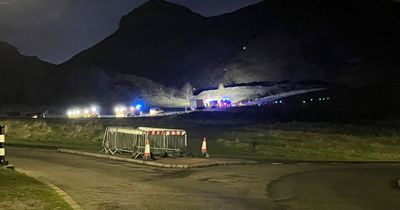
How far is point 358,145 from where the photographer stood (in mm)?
43938

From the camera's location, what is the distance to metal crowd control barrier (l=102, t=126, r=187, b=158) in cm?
2373

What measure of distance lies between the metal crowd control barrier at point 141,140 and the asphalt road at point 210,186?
9.04 feet

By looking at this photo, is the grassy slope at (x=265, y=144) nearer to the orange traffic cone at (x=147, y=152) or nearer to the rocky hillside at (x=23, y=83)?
the orange traffic cone at (x=147, y=152)

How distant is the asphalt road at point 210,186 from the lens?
38.9 ft

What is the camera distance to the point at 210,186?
1475cm

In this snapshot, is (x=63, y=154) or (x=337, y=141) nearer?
(x=63, y=154)

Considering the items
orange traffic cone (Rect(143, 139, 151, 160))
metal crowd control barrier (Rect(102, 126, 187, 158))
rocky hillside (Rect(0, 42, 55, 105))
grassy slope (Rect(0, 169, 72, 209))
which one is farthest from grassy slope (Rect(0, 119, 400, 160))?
rocky hillside (Rect(0, 42, 55, 105))

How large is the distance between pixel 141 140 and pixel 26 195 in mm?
12968

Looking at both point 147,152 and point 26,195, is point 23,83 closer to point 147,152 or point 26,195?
point 147,152

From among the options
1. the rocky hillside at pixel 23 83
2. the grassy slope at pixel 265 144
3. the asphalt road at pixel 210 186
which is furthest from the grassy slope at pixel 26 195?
the rocky hillside at pixel 23 83

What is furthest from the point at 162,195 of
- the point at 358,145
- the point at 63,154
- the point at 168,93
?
the point at 168,93

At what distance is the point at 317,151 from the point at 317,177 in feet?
63.2

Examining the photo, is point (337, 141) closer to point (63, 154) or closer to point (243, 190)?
point (63, 154)

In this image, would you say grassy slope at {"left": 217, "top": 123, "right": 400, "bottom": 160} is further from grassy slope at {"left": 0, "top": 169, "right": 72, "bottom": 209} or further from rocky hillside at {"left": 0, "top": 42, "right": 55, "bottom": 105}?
rocky hillside at {"left": 0, "top": 42, "right": 55, "bottom": 105}
